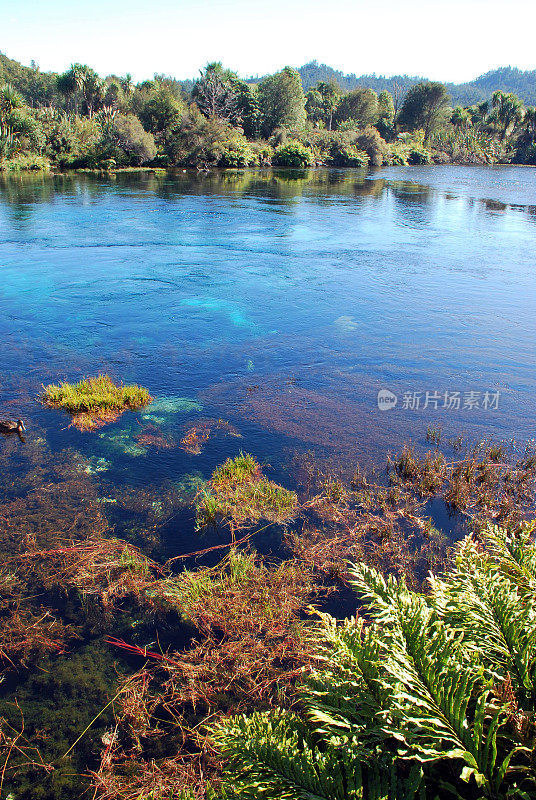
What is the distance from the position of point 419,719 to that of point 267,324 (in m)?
10.9

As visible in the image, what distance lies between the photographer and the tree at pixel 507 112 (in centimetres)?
7888

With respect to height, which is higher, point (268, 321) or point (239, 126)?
point (239, 126)

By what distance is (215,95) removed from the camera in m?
54.2

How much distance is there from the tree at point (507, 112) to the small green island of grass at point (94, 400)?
93.0 m

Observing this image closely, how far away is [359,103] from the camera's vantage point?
77.4m

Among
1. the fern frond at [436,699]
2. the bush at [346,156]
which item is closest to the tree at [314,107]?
the bush at [346,156]

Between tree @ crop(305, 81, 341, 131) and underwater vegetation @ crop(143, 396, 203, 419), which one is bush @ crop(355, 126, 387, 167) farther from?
underwater vegetation @ crop(143, 396, 203, 419)

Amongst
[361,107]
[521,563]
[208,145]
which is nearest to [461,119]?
[361,107]

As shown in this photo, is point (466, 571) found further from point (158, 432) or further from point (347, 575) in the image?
point (158, 432)

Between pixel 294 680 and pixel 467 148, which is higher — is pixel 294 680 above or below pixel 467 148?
below

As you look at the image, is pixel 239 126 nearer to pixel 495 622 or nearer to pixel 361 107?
pixel 361 107

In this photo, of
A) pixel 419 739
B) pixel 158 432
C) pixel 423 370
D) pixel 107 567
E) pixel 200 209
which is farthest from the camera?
pixel 200 209

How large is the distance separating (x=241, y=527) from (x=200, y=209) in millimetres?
23575

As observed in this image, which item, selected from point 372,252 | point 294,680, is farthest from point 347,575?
point 372,252
